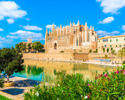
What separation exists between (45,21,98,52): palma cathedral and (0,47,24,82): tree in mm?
44065

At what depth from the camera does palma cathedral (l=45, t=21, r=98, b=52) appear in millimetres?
59125

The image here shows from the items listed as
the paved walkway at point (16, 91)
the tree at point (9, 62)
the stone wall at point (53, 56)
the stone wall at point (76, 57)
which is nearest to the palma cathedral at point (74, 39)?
the stone wall at point (76, 57)

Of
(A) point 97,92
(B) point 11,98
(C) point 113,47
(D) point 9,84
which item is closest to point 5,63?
(D) point 9,84

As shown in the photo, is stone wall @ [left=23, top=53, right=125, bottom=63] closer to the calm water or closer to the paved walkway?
the calm water

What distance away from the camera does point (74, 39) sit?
223 ft

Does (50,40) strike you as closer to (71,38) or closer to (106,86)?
(71,38)

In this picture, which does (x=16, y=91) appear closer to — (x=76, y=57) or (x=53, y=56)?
(x=76, y=57)

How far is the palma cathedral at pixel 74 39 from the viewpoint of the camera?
5912cm

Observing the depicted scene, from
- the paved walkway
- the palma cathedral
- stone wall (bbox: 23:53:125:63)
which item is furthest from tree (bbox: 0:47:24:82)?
the palma cathedral

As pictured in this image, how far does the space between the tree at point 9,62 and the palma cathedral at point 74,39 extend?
4407cm

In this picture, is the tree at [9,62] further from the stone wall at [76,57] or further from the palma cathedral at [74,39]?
the palma cathedral at [74,39]

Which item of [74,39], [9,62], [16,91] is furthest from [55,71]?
[74,39]

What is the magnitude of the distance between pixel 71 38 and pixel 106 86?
219 ft

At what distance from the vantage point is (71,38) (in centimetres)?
7006
